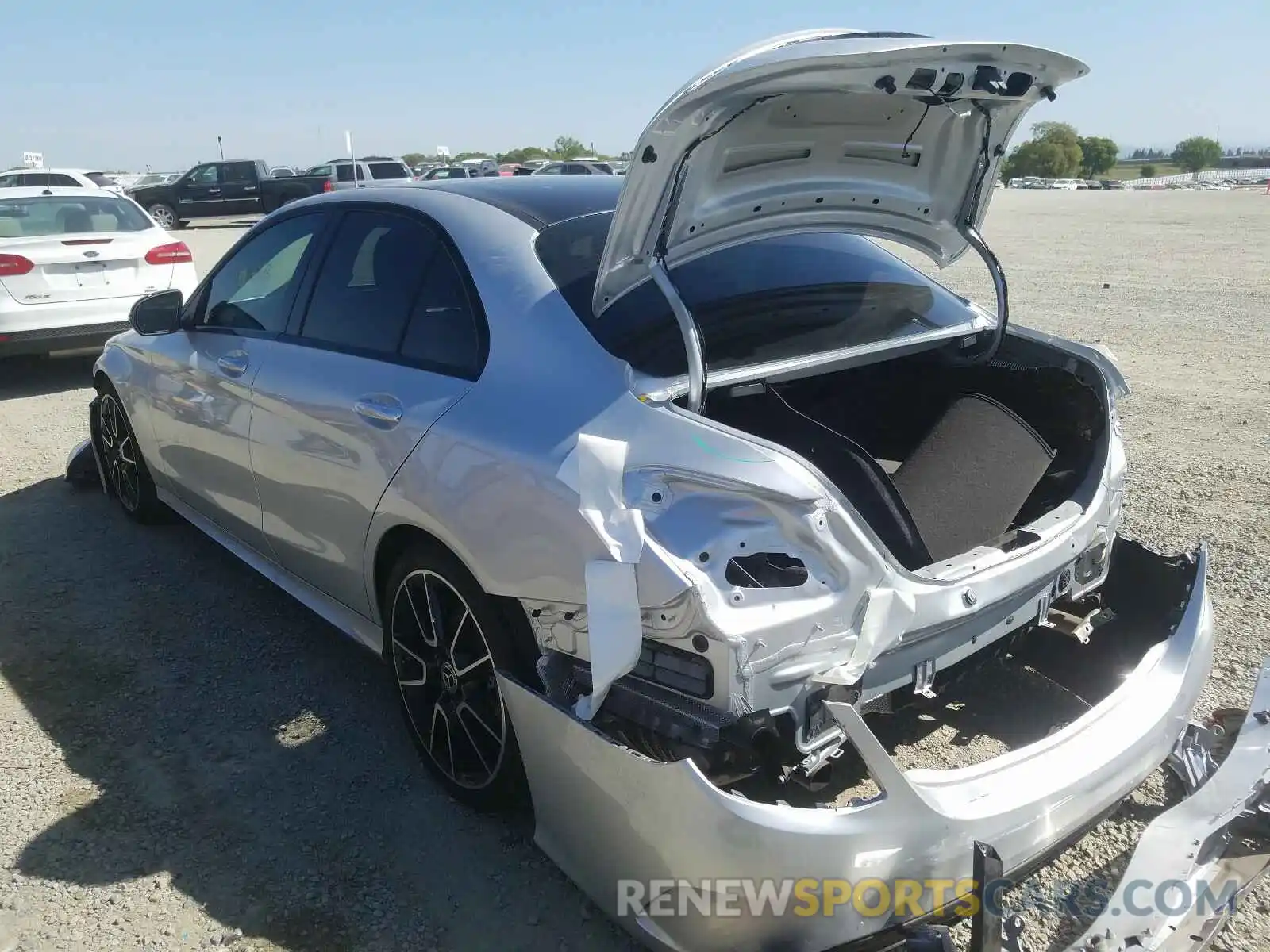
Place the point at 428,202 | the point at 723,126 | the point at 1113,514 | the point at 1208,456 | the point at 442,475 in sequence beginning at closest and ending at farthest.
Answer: the point at 723,126
the point at 442,475
the point at 1113,514
the point at 428,202
the point at 1208,456

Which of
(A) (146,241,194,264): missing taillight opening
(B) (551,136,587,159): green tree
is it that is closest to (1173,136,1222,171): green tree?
(B) (551,136,587,159): green tree

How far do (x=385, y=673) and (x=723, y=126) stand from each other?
232 cm

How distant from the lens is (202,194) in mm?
26547

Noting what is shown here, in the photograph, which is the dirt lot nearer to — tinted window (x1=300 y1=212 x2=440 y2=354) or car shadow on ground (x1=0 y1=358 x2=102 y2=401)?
tinted window (x1=300 y1=212 x2=440 y2=354)

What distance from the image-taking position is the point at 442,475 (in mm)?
2543

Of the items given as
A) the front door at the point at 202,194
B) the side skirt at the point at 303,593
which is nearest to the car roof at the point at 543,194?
the side skirt at the point at 303,593

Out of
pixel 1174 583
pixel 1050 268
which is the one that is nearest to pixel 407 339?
pixel 1174 583

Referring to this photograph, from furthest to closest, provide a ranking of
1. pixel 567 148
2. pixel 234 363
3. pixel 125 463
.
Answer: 1. pixel 567 148
2. pixel 125 463
3. pixel 234 363

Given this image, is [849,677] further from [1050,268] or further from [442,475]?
[1050,268]

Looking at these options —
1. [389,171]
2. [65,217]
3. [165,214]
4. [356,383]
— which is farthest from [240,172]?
[356,383]

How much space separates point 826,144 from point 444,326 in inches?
46.5

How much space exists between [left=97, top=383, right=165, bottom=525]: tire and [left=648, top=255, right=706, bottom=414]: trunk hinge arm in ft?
11.1

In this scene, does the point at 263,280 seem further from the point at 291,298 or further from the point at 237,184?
the point at 237,184

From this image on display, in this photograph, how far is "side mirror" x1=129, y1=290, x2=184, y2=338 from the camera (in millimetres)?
4176
